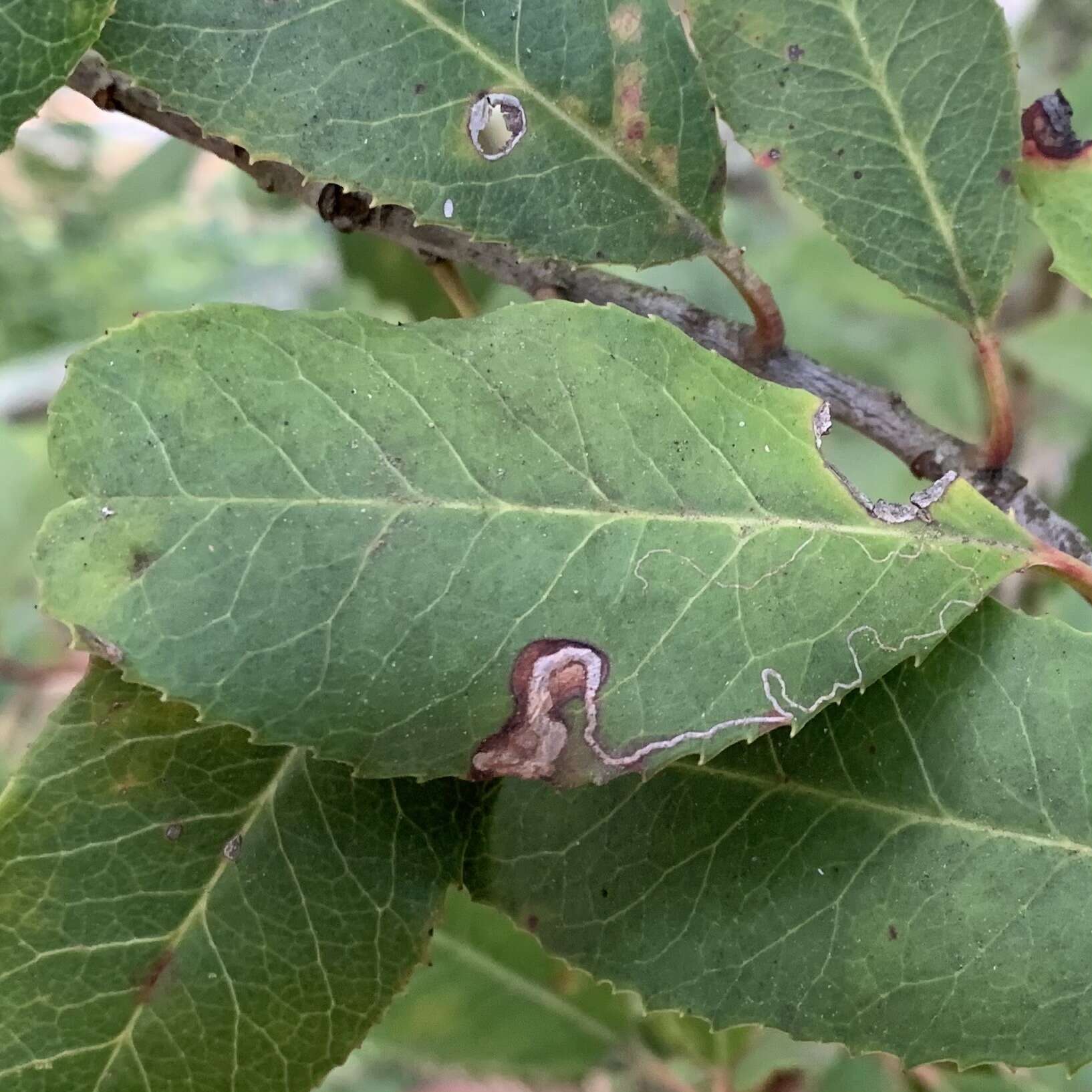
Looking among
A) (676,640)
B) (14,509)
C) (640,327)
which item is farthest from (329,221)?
(14,509)

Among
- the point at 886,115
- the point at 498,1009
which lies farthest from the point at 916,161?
the point at 498,1009

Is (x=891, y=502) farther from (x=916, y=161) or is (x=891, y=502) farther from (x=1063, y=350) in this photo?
(x=1063, y=350)

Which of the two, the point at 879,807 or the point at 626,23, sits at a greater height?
the point at 626,23

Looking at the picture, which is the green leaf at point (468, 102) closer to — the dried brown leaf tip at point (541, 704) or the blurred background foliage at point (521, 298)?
the dried brown leaf tip at point (541, 704)

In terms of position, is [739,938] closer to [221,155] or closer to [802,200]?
[802,200]

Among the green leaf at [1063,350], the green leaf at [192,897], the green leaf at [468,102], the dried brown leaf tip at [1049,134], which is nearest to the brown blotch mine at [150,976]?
the green leaf at [192,897]
